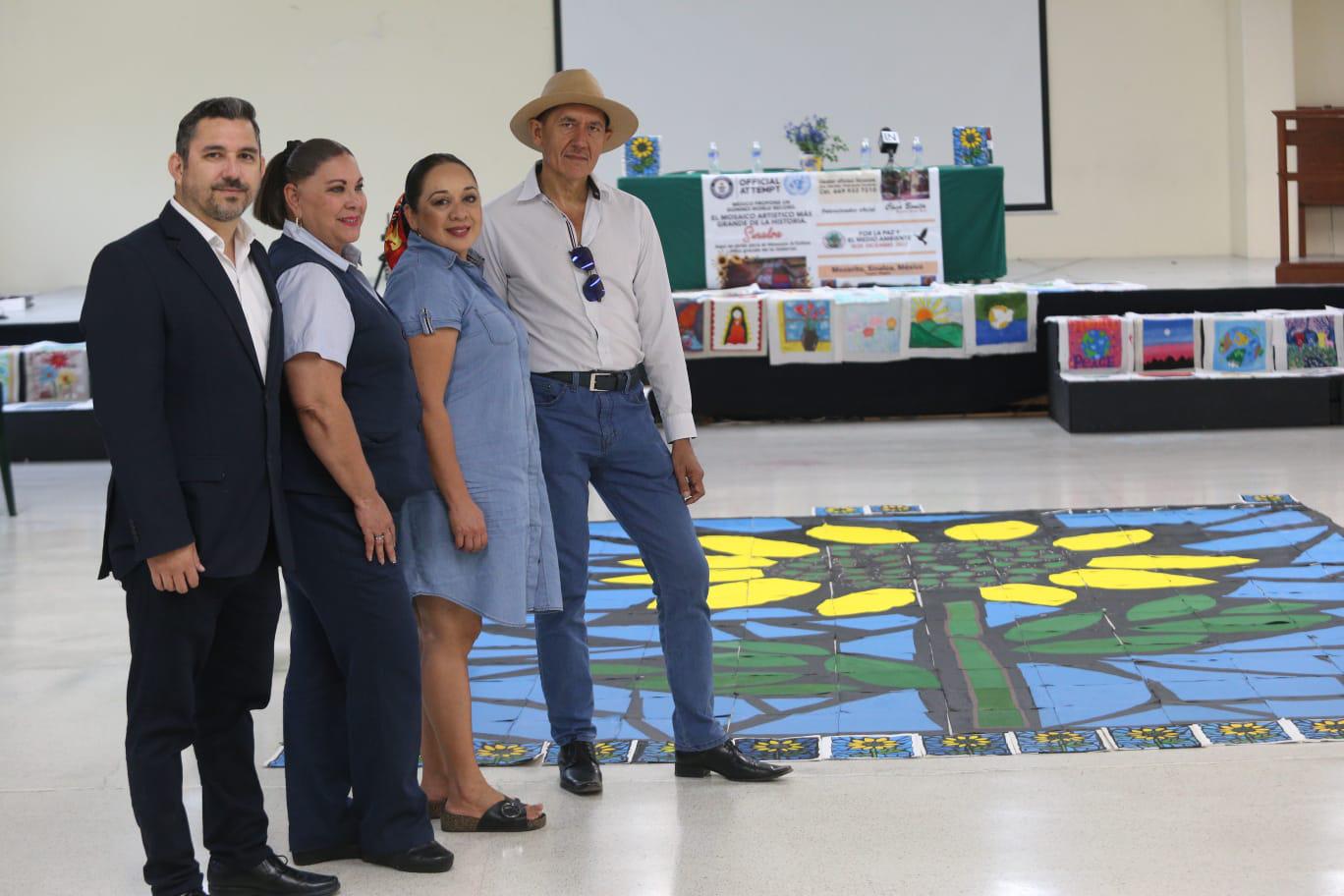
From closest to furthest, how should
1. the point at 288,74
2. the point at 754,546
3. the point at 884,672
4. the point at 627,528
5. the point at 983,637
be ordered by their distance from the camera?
the point at 627,528, the point at 884,672, the point at 983,637, the point at 754,546, the point at 288,74

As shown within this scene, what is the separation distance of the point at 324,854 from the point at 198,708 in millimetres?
392

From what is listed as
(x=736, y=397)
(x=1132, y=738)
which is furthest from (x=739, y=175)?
(x=1132, y=738)

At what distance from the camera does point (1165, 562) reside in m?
4.86

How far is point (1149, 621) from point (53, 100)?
471 inches

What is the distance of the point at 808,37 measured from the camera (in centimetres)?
1334

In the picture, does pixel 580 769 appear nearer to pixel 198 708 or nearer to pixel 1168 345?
pixel 198 708

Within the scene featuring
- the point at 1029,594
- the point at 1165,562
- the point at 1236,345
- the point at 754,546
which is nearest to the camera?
the point at 1029,594

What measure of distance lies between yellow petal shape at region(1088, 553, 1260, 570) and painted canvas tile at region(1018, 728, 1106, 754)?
156 centimetres

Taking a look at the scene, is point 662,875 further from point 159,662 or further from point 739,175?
point 739,175

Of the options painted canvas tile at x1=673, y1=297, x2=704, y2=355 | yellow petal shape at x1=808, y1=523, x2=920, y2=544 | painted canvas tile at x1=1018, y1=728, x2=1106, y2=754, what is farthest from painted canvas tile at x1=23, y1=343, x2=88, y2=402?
painted canvas tile at x1=1018, y1=728, x2=1106, y2=754

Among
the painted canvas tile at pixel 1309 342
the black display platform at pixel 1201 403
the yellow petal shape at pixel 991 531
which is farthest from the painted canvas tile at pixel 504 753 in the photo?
the painted canvas tile at pixel 1309 342

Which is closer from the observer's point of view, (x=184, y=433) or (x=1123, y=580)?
(x=184, y=433)

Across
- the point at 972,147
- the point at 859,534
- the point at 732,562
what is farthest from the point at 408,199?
the point at 972,147

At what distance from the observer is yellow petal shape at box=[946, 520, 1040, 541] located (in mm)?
5301
